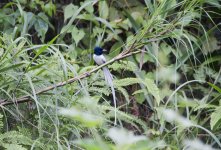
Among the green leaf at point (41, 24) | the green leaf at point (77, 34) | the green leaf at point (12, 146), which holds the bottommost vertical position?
the green leaf at point (77, 34)

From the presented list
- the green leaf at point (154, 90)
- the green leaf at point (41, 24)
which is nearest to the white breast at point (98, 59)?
the green leaf at point (154, 90)

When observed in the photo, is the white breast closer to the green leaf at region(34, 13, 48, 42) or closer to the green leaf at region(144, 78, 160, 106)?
the green leaf at region(144, 78, 160, 106)

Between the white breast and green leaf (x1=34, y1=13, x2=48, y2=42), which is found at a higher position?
the white breast

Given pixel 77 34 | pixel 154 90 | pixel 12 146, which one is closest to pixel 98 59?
pixel 154 90

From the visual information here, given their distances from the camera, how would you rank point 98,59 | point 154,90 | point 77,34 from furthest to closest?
point 77,34 < point 98,59 < point 154,90

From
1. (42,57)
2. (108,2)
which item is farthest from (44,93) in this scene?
(108,2)

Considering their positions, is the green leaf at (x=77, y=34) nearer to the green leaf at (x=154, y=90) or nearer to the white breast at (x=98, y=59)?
the white breast at (x=98, y=59)

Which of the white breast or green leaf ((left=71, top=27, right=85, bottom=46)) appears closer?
the white breast

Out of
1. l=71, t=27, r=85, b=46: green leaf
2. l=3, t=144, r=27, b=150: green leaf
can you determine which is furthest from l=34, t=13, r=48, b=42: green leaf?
l=3, t=144, r=27, b=150: green leaf

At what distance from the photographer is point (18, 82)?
1.83 m

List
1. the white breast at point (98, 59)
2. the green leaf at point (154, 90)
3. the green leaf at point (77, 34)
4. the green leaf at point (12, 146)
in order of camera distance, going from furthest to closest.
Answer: the green leaf at point (77, 34), the white breast at point (98, 59), the green leaf at point (154, 90), the green leaf at point (12, 146)

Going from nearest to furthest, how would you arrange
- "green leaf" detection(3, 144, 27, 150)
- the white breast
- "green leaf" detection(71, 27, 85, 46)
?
"green leaf" detection(3, 144, 27, 150) → the white breast → "green leaf" detection(71, 27, 85, 46)

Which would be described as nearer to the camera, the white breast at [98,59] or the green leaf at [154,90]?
the green leaf at [154,90]

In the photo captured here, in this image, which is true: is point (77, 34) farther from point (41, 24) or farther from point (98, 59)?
point (98, 59)
